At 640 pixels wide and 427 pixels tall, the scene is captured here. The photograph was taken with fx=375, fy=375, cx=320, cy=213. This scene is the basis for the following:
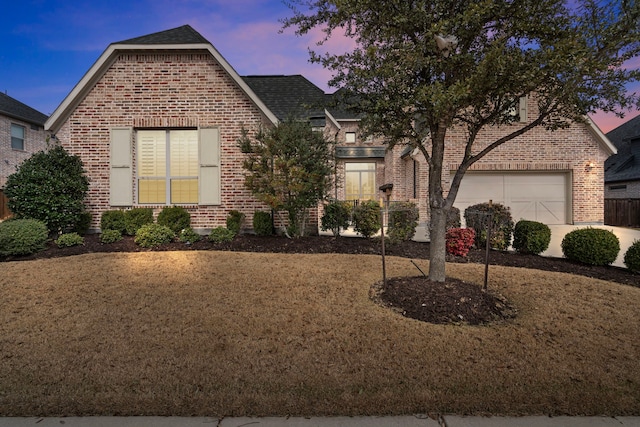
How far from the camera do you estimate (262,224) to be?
31.5 feet

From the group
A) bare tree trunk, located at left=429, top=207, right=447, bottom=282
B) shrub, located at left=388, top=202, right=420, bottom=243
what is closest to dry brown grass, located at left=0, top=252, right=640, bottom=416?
bare tree trunk, located at left=429, top=207, right=447, bottom=282

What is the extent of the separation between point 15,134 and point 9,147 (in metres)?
1.01

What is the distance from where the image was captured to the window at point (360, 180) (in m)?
21.9

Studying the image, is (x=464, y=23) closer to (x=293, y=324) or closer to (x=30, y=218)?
(x=293, y=324)

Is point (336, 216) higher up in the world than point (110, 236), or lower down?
higher up

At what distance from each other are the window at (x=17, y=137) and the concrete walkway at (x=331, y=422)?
24334 mm

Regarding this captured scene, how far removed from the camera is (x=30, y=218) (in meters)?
8.55

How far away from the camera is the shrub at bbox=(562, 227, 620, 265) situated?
7.41 metres

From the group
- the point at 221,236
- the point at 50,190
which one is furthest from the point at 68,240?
the point at 221,236

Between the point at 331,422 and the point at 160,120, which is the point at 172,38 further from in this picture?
the point at 331,422

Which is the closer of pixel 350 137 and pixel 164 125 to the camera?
pixel 164 125

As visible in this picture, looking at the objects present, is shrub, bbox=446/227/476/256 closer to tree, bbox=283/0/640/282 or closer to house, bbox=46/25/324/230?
tree, bbox=283/0/640/282

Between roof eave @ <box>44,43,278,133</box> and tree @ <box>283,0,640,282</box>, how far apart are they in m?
4.49

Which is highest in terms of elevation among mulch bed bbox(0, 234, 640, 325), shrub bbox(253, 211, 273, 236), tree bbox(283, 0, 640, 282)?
tree bbox(283, 0, 640, 282)
